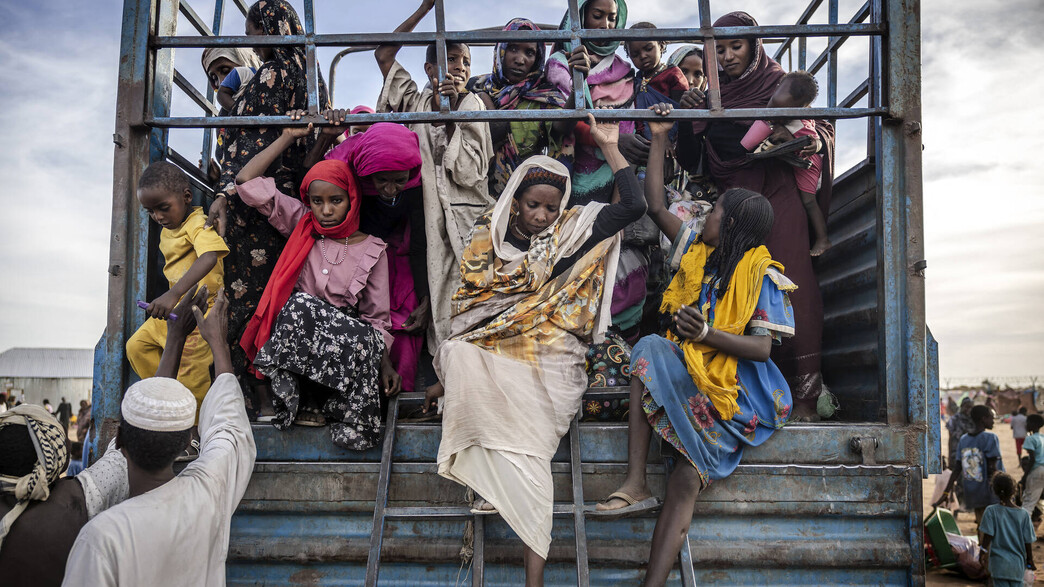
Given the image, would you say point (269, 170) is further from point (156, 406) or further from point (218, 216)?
point (156, 406)

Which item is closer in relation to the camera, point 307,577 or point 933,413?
point 307,577

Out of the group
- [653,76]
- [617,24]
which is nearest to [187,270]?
[617,24]

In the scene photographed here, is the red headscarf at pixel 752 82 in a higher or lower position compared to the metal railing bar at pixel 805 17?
lower

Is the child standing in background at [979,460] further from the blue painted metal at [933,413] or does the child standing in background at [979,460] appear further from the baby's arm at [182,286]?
the baby's arm at [182,286]

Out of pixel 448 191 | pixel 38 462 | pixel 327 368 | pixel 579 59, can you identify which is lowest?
pixel 38 462

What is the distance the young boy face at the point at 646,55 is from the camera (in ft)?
13.7

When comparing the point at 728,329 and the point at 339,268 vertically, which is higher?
the point at 339,268

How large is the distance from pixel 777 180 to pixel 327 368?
7.67 ft

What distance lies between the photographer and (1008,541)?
204 inches

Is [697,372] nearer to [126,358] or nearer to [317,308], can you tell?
[317,308]

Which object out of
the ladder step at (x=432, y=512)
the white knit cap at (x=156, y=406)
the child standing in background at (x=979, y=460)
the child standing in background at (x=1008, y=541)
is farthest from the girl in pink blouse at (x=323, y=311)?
the child standing in background at (x=979, y=460)

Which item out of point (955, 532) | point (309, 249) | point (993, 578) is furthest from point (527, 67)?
point (955, 532)

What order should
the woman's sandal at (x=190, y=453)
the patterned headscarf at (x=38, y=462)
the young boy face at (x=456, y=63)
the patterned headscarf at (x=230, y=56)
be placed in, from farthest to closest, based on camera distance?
the patterned headscarf at (x=230, y=56) → the young boy face at (x=456, y=63) → the woman's sandal at (x=190, y=453) → the patterned headscarf at (x=38, y=462)

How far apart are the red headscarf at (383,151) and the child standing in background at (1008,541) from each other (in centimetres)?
516
